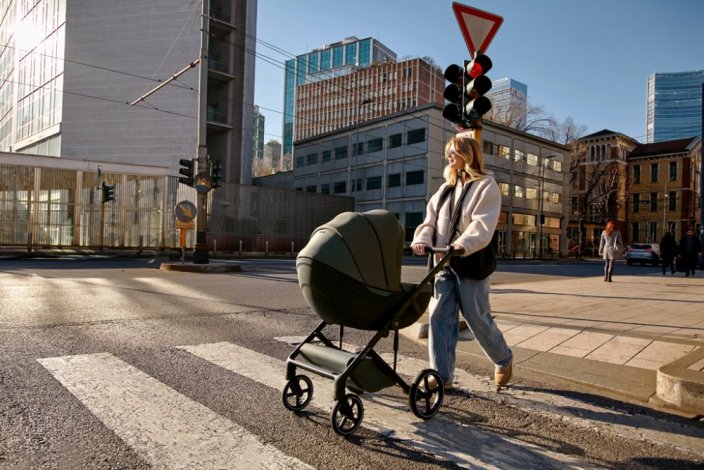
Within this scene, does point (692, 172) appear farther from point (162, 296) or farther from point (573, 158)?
point (162, 296)

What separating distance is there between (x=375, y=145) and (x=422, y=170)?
6.60m

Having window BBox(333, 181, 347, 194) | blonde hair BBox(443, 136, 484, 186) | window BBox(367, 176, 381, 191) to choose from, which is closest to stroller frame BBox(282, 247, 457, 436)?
blonde hair BBox(443, 136, 484, 186)

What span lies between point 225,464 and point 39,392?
5.63 feet

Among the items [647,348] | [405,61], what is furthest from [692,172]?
[647,348]

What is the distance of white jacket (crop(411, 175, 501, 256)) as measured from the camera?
3.04 metres

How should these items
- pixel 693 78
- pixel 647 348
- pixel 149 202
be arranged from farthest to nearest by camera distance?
1. pixel 693 78
2. pixel 149 202
3. pixel 647 348

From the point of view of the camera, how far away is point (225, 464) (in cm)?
228

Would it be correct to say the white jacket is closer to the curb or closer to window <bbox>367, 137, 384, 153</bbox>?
the curb

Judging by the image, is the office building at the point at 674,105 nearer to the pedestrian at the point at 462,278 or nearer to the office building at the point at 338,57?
the office building at the point at 338,57

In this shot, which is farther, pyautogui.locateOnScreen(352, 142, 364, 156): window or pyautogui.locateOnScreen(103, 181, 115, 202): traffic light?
pyautogui.locateOnScreen(352, 142, 364, 156): window

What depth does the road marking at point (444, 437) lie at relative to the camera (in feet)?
7.84

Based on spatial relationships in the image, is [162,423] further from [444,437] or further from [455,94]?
[455,94]

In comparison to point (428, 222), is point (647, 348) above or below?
below

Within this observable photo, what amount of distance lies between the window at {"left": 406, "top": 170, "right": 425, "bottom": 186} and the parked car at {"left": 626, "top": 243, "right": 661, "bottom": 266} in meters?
16.4
